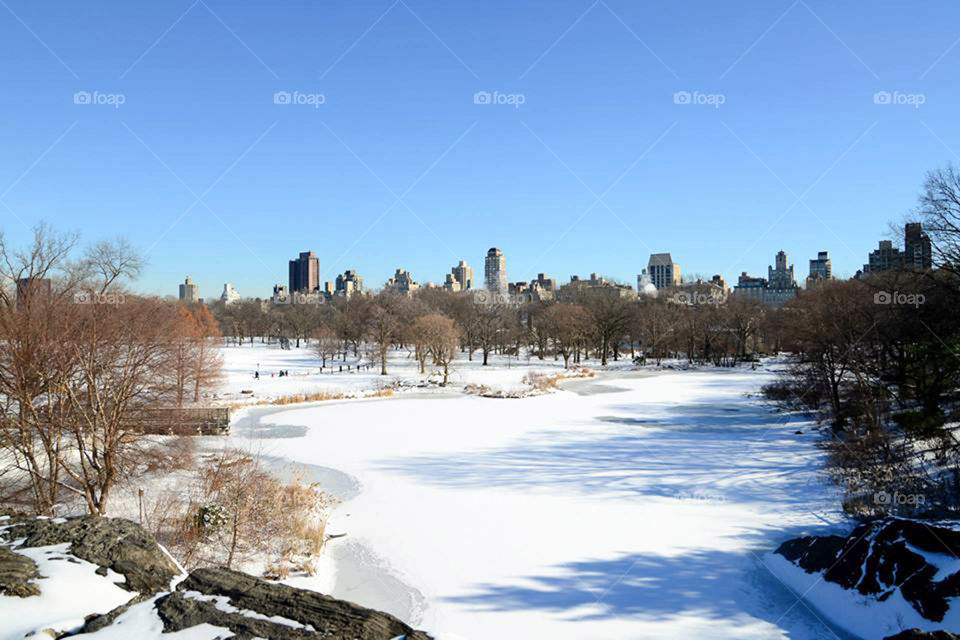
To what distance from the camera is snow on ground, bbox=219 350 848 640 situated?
8.58 metres

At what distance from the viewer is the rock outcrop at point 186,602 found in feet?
14.3

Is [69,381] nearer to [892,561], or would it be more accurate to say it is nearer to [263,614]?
[263,614]

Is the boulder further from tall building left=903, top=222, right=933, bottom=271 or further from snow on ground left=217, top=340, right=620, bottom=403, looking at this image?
snow on ground left=217, top=340, right=620, bottom=403

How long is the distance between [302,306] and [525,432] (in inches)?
3713

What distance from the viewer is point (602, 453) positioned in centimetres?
1952

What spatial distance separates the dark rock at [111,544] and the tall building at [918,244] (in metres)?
20.7

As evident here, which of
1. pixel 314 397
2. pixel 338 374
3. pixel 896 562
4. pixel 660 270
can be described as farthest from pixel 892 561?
pixel 660 270

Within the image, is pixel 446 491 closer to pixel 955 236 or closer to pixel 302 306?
pixel 955 236

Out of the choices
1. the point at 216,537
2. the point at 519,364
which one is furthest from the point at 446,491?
the point at 519,364

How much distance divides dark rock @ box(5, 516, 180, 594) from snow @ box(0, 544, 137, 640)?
0.12 m

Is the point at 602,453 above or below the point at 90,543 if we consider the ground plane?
below

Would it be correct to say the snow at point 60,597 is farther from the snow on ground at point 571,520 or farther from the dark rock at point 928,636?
the dark rock at point 928,636

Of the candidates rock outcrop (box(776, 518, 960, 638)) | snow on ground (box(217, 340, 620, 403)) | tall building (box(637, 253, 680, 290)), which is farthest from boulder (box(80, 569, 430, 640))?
tall building (box(637, 253, 680, 290))

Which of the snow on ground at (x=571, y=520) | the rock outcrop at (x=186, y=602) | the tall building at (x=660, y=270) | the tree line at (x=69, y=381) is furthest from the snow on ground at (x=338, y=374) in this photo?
the tall building at (x=660, y=270)
